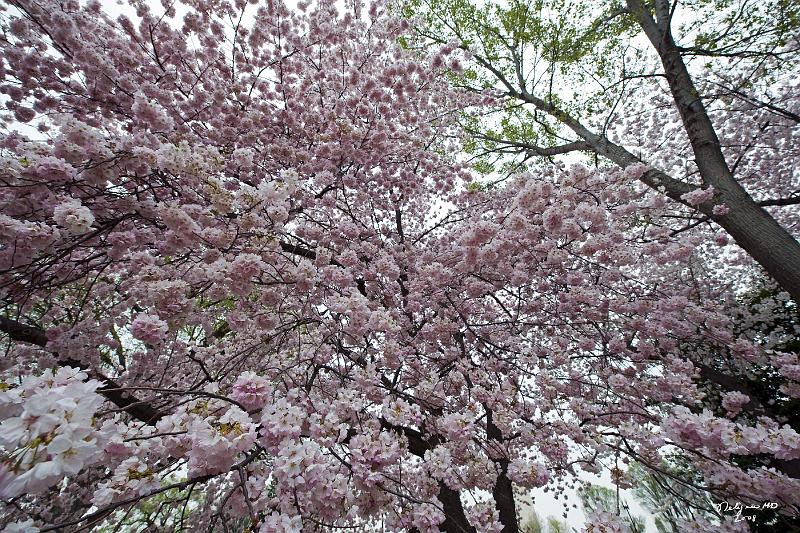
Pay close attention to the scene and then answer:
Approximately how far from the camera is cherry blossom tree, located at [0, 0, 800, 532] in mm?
2070

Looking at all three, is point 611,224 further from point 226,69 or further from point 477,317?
point 226,69

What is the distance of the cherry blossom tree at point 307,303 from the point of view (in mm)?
2070

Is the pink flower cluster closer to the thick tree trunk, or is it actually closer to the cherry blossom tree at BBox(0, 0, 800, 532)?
the cherry blossom tree at BBox(0, 0, 800, 532)

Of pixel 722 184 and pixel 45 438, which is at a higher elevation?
pixel 722 184

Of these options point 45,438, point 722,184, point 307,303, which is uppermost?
point 722,184

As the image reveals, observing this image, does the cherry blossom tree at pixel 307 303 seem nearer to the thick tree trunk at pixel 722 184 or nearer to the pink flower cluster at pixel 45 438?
the pink flower cluster at pixel 45 438

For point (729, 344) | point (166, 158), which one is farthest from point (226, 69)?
point (729, 344)

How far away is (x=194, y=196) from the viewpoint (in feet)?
11.7

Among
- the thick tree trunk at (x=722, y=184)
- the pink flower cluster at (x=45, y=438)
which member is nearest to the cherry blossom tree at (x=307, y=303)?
the pink flower cluster at (x=45, y=438)

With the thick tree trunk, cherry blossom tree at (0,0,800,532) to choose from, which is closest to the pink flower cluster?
cherry blossom tree at (0,0,800,532)

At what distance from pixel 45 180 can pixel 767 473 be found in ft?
19.0

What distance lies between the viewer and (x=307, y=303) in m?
3.99

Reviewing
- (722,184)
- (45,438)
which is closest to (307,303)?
(45,438)

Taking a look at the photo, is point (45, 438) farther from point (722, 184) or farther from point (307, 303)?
point (722, 184)
